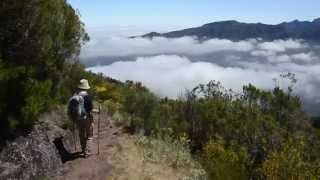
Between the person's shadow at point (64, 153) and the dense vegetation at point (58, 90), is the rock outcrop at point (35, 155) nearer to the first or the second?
the person's shadow at point (64, 153)

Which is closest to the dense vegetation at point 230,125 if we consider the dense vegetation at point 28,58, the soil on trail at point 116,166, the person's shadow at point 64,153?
the soil on trail at point 116,166

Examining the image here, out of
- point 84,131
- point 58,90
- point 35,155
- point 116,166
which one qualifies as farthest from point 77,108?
point 35,155

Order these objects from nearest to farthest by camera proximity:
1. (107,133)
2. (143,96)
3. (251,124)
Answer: (107,133), (143,96), (251,124)

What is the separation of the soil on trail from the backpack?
3.13ft

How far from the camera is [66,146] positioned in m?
15.2

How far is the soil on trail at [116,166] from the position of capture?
1353 cm

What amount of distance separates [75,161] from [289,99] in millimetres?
31705

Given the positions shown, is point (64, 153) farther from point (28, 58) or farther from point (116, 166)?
point (28, 58)

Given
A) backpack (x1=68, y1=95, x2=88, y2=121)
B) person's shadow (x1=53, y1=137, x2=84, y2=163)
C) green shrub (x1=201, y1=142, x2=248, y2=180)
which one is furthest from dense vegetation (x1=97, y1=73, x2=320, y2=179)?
backpack (x1=68, y1=95, x2=88, y2=121)

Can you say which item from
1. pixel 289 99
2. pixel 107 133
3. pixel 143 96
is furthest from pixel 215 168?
pixel 289 99

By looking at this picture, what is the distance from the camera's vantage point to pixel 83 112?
14398mm

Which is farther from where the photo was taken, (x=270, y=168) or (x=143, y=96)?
(x=143, y=96)

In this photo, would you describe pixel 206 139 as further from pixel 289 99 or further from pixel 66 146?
pixel 289 99

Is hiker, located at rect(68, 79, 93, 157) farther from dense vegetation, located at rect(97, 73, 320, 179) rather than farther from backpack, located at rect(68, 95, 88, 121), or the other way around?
dense vegetation, located at rect(97, 73, 320, 179)
